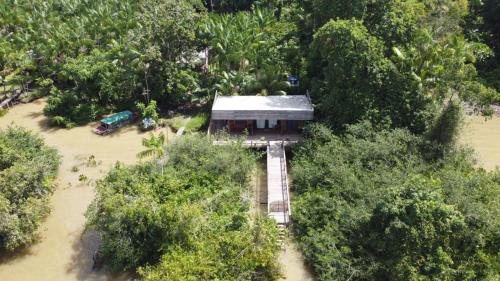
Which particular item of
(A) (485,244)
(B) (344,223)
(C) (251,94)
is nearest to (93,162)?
(C) (251,94)

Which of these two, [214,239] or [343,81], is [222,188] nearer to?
[214,239]

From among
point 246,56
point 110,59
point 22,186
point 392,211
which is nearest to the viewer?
point 392,211

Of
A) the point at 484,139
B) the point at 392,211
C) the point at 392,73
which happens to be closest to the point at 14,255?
the point at 392,211

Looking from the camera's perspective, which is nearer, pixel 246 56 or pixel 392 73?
pixel 392 73

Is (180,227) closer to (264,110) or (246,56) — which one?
(264,110)

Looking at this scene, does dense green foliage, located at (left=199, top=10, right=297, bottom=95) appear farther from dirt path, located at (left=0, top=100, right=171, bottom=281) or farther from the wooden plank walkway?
dirt path, located at (left=0, top=100, right=171, bottom=281)

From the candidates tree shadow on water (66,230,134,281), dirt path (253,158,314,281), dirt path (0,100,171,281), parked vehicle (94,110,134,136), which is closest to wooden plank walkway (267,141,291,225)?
dirt path (253,158,314,281)

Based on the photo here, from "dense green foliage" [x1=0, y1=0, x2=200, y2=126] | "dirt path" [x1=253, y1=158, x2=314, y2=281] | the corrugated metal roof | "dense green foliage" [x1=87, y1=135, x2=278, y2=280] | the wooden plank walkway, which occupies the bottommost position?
"dirt path" [x1=253, y1=158, x2=314, y2=281]
